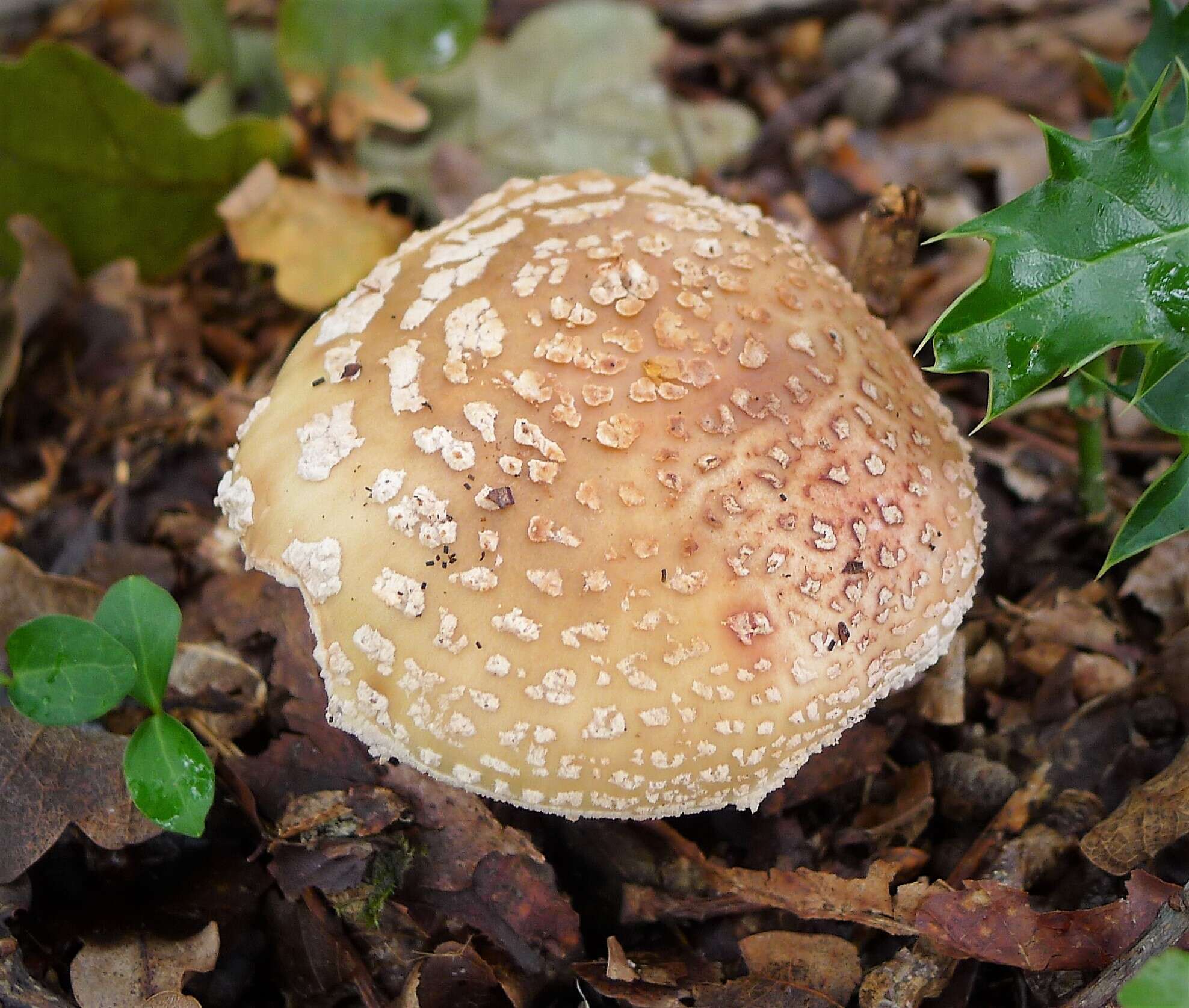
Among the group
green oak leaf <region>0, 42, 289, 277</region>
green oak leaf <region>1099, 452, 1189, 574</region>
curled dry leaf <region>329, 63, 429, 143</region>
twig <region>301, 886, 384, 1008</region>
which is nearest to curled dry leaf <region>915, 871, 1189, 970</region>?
green oak leaf <region>1099, 452, 1189, 574</region>

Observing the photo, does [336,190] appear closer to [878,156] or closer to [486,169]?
[486,169]

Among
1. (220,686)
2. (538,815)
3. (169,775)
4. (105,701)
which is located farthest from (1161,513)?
(220,686)

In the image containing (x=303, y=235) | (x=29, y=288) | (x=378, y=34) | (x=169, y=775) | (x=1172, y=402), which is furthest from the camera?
(x=378, y=34)

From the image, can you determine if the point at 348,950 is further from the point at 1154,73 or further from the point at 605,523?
the point at 1154,73

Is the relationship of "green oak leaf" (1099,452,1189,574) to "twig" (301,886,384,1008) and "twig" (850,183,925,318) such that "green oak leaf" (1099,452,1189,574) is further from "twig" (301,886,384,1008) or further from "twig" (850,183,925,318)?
"twig" (301,886,384,1008)

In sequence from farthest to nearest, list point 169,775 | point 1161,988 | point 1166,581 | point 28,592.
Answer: point 1166,581 < point 28,592 < point 169,775 < point 1161,988

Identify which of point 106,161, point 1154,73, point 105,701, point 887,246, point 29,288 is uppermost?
point 1154,73
